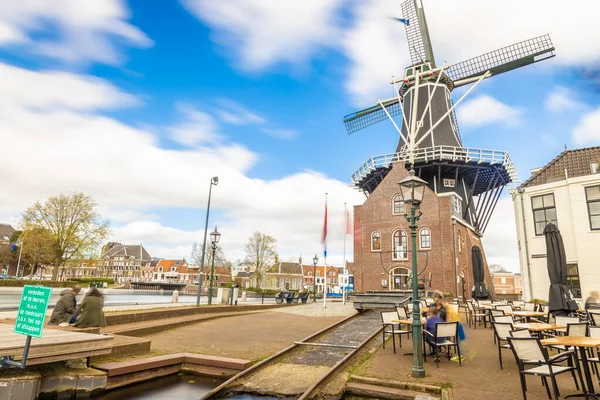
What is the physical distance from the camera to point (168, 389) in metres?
7.10

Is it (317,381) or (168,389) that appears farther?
(168,389)

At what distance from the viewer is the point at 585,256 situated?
765 inches

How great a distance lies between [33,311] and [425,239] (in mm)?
28200

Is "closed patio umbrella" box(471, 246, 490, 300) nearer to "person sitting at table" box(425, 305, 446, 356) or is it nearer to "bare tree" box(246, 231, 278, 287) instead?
"person sitting at table" box(425, 305, 446, 356)

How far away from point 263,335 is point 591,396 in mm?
8996

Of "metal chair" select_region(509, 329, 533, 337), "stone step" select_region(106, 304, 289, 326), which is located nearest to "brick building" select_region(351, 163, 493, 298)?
"stone step" select_region(106, 304, 289, 326)

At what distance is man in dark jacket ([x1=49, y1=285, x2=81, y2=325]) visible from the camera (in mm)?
9625

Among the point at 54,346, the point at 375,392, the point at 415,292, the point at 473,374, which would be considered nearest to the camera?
the point at 54,346

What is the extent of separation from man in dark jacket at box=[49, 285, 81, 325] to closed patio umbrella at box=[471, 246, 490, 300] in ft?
56.8

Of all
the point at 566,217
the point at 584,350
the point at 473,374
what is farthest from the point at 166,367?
the point at 566,217

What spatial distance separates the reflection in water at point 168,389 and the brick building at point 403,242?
74.0ft

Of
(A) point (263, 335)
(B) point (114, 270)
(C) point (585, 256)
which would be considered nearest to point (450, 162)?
(C) point (585, 256)

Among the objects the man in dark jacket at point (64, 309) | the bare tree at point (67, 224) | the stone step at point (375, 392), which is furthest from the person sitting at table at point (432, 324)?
the bare tree at point (67, 224)

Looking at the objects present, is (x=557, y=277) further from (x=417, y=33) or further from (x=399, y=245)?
(x=417, y=33)
